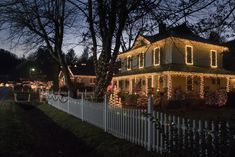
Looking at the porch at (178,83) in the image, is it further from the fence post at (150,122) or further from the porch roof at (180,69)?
the fence post at (150,122)

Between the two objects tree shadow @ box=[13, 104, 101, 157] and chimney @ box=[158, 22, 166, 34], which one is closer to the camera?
chimney @ box=[158, 22, 166, 34]

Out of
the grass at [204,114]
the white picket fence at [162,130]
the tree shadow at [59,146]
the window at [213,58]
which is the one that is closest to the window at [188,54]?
the window at [213,58]

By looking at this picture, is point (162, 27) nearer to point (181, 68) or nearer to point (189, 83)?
point (181, 68)

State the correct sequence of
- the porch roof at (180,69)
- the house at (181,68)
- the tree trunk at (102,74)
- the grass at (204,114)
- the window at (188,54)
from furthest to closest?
the window at (188,54)
the house at (181,68)
the porch roof at (180,69)
the grass at (204,114)
the tree trunk at (102,74)

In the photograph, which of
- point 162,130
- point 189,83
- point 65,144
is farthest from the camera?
point 189,83

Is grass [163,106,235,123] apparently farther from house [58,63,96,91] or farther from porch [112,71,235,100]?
house [58,63,96,91]

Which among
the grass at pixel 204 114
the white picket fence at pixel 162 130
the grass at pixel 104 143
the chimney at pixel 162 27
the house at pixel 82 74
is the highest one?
the house at pixel 82 74

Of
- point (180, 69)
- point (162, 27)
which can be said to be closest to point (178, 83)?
point (180, 69)

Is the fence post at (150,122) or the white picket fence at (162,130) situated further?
the fence post at (150,122)

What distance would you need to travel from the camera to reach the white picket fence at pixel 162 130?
6.91m

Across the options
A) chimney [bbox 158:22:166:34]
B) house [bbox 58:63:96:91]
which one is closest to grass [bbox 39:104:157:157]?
chimney [bbox 158:22:166:34]

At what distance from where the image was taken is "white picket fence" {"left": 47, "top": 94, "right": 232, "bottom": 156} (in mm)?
6906

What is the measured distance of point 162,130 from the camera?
820 centimetres

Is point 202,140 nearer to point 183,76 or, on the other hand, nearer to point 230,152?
point 230,152
